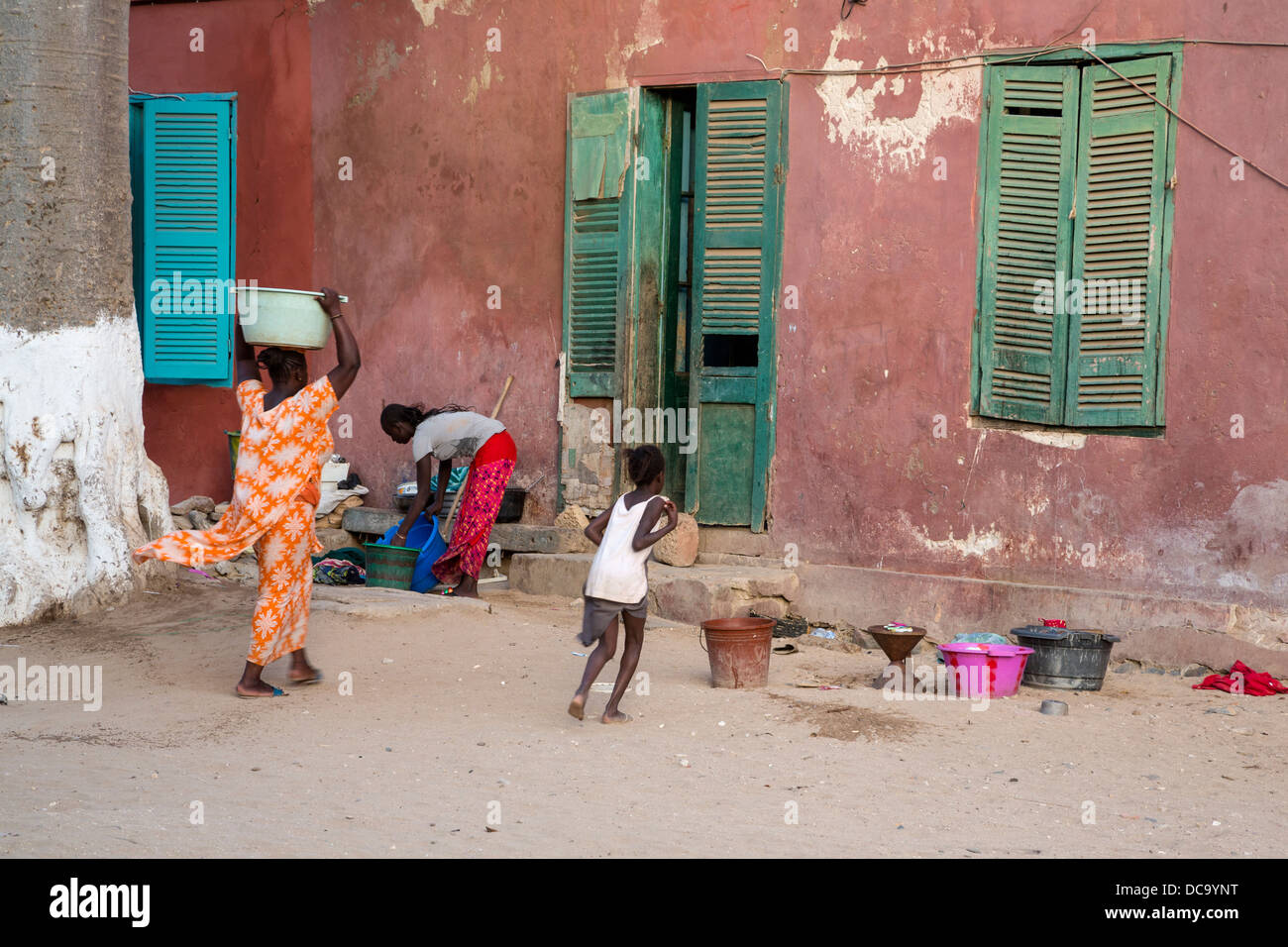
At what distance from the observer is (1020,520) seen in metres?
7.62

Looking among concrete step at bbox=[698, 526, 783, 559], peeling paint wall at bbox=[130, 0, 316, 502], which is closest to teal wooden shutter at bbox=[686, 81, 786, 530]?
concrete step at bbox=[698, 526, 783, 559]

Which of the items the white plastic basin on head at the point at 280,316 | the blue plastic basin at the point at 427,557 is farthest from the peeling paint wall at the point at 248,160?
the white plastic basin on head at the point at 280,316

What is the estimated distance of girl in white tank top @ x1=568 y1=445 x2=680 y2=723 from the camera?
557 cm

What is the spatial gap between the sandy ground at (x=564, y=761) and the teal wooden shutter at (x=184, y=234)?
118 inches

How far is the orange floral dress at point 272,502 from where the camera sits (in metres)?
5.83

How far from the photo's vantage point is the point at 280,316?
5.70 metres

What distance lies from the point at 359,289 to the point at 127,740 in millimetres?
5125

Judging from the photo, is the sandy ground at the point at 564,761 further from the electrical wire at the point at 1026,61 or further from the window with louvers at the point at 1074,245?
the electrical wire at the point at 1026,61

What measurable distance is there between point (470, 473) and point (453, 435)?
279 millimetres

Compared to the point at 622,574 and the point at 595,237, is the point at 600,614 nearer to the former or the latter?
the point at 622,574

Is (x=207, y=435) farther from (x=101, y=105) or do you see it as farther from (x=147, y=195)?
(x=101, y=105)

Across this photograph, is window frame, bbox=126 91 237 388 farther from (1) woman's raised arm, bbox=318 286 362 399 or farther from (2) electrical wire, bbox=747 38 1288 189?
(1) woman's raised arm, bbox=318 286 362 399

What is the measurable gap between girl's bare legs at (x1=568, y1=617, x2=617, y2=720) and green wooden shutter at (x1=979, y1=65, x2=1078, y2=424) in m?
3.06

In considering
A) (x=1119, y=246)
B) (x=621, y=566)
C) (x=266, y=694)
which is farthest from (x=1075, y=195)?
(x=266, y=694)
